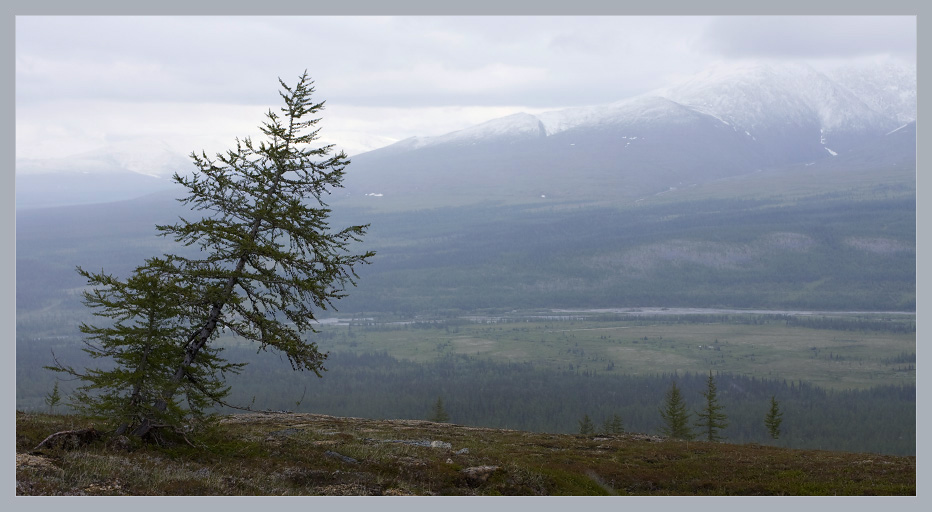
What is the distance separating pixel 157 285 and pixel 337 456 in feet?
26.9

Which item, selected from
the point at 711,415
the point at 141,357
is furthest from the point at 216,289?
the point at 711,415

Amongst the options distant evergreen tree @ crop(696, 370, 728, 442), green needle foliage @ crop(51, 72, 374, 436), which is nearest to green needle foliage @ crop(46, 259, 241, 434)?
green needle foliage @ crop(51, 72, 374, 436)

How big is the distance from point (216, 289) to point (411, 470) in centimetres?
858

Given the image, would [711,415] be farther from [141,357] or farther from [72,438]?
[72,438]

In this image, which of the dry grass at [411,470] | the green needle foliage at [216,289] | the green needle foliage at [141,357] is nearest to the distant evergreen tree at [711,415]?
the dry grass at [411,470]

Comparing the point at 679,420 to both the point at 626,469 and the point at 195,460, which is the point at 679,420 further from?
the point at 195,460

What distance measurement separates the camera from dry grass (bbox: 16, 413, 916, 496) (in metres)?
17.8

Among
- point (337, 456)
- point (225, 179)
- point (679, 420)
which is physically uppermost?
point (225, 179)

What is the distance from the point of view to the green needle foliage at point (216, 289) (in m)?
20.9

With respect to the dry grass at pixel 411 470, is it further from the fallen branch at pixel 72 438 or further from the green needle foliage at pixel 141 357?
the green needle foliage at pixel 141 357

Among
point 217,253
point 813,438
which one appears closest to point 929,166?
point 217,253

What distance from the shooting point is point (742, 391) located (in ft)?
614

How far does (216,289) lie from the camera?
74.4 ft

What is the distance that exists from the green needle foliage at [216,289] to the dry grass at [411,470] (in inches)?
69.1
